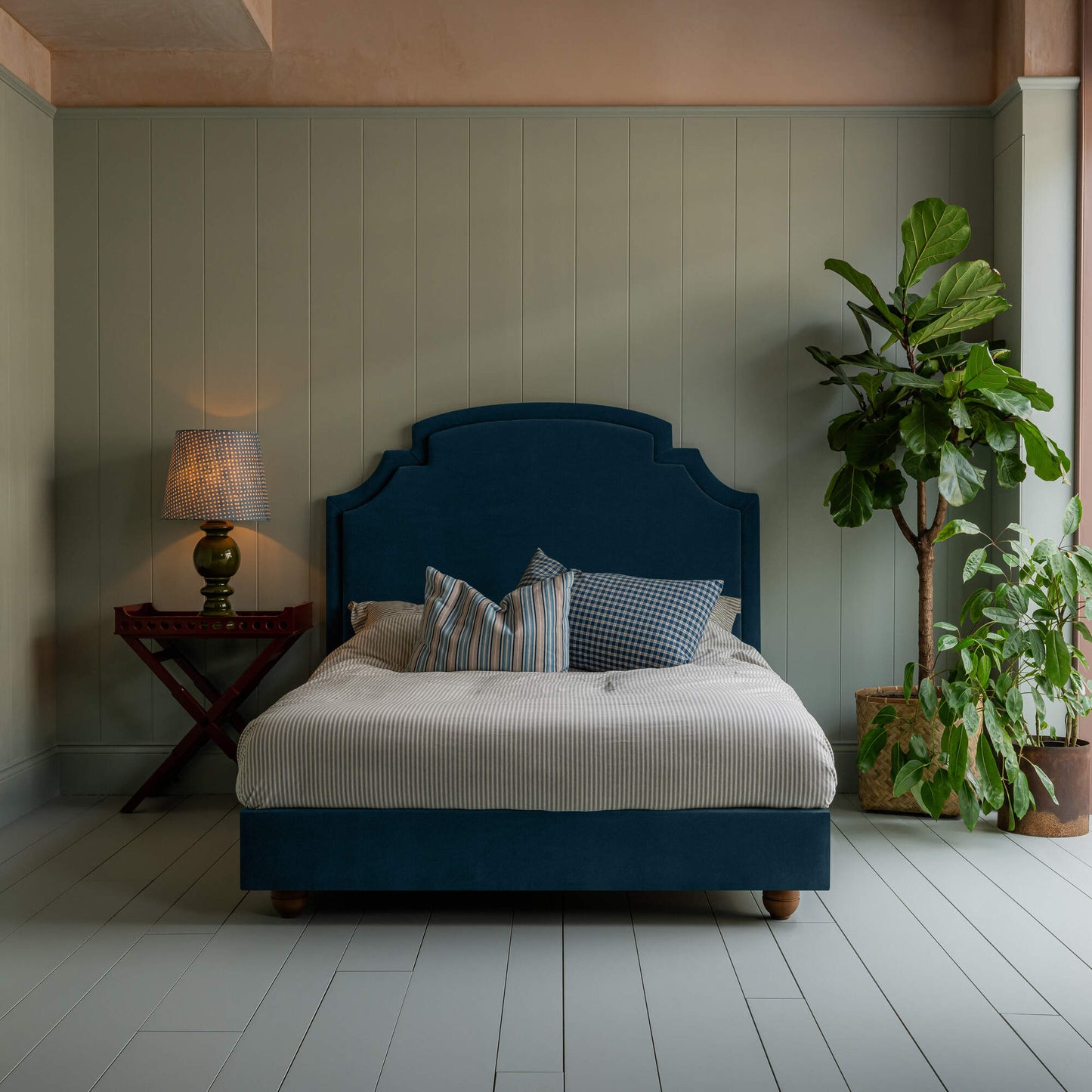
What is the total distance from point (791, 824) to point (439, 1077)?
1.08 meters

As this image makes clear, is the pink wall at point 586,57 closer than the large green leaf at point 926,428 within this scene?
No

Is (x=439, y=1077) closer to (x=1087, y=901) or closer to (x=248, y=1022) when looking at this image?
(x=248, y=1022)

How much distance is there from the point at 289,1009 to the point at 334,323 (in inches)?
100

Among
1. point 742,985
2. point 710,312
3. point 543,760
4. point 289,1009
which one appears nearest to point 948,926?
point 742,985

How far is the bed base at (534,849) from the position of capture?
8.21 feet

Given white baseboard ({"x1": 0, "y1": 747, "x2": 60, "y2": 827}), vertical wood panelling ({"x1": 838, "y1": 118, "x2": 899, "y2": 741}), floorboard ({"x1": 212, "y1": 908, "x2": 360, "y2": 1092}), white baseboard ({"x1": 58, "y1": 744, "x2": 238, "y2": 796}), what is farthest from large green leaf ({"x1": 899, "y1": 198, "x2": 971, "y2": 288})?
white baseboard ({"x1": 0, "y1": 747, "x2": 60, "y2": 827})

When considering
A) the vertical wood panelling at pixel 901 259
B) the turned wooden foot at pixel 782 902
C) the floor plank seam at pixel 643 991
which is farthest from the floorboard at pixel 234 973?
the vertical wood panelling at pixel 901 259

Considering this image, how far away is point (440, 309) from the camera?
12.7 ft

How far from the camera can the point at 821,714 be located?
12.7 ft

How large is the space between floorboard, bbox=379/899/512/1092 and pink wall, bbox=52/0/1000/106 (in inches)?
115

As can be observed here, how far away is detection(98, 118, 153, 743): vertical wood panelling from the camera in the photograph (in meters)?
3.86

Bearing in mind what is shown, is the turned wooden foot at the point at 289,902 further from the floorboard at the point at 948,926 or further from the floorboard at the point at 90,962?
the floorboard at the point at 948,926

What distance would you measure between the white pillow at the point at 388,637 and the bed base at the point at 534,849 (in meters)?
0.88

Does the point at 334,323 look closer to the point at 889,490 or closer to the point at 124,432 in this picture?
the point at 124,432
